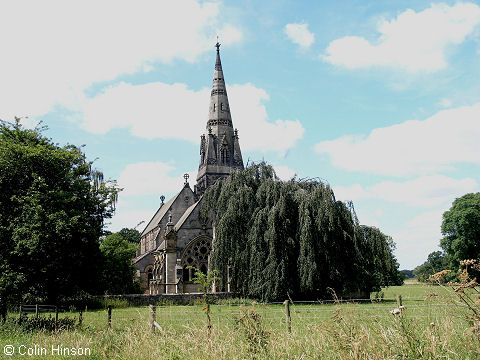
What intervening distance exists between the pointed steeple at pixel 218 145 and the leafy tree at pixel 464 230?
78.0 ft

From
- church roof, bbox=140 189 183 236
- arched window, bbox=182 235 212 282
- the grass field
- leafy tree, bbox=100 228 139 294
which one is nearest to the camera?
the grass field

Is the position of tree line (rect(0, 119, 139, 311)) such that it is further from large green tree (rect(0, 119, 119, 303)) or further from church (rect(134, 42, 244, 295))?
church (rect(134, 42, 244, 295))

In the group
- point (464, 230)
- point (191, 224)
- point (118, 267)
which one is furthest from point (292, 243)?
point (464, 230)

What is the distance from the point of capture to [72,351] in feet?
27.4

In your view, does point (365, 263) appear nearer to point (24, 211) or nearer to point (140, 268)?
point (24, 211)

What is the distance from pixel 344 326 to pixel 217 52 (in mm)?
56026

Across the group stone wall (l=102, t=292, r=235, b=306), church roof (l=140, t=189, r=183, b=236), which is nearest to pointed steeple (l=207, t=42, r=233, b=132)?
church roof (l=140, t=189, r=183, b=236)

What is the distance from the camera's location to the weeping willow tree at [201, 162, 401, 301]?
22.3m

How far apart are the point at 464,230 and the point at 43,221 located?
4129 centimetres

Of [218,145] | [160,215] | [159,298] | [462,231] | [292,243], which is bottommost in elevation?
[159,298]

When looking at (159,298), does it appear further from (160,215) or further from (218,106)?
(218,106)

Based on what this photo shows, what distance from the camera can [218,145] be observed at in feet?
171

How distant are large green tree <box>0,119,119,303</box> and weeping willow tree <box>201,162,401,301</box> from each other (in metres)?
9.10

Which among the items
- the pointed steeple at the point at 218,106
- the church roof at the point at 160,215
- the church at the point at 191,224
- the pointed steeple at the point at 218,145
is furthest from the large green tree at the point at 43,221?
the pointed steeple at the point at 218,106
